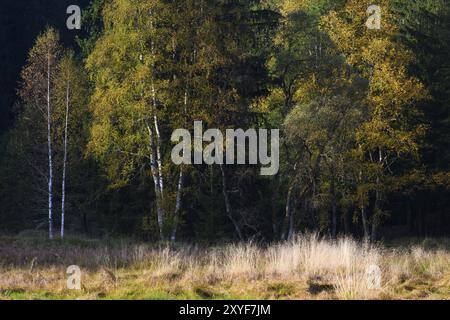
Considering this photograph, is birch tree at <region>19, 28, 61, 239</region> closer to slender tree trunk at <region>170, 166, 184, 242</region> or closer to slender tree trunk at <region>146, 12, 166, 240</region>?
slender tree trunk at <region>146, 12, 166, 240</region>

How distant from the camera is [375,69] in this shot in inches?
893

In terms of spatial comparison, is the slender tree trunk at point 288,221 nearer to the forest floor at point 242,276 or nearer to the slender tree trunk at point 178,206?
the slender tree trunk at point 178,206

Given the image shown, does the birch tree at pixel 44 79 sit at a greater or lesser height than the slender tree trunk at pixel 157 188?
greater

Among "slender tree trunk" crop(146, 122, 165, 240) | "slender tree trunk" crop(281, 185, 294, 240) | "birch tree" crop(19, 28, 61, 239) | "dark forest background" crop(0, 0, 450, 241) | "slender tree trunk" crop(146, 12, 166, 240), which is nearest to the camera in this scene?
"slender tree trunk" crop(146, 12, 166, 240)

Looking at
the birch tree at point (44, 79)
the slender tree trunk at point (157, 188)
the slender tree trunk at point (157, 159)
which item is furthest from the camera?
the birch tree at point (44, 79)

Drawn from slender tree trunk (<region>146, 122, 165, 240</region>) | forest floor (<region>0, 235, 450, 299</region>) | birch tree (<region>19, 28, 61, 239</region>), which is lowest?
forest floor (<region>0, 235, 450, 299</region>)

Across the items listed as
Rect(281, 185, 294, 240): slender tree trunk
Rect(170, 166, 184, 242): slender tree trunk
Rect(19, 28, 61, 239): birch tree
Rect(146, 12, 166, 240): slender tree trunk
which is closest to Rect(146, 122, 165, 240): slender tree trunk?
Rect(146, 12, 166, 240): slender tree trunk

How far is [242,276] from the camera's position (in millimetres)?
10711

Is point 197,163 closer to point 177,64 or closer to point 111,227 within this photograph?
point 177,64

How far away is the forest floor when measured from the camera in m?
9.37

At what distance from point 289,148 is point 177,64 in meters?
5.36

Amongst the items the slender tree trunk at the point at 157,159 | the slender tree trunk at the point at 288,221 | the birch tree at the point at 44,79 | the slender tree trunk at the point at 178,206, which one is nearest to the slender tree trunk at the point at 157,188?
the slender tree trunk at the point at 157,159

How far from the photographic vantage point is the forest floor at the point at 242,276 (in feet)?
30.7
